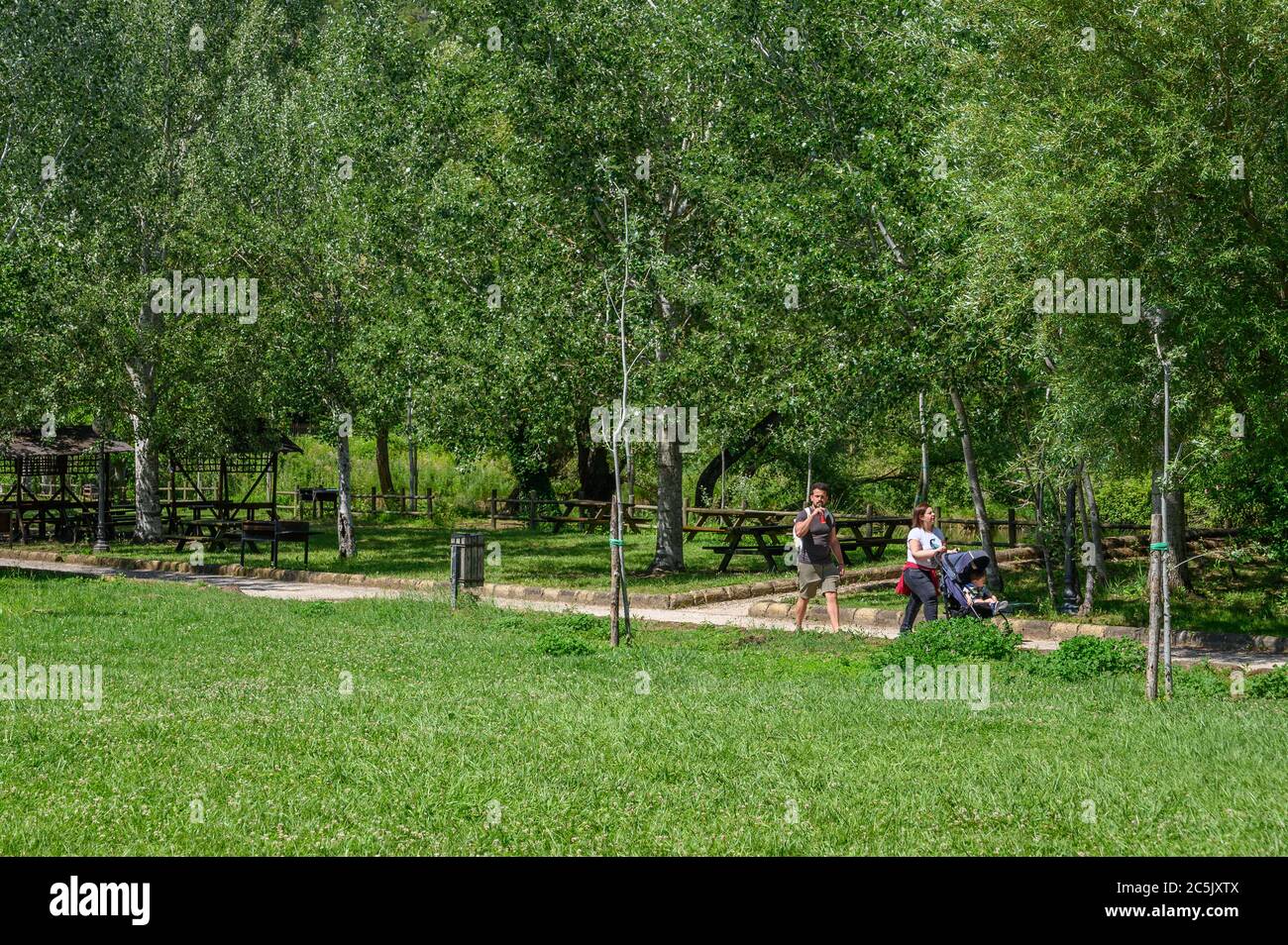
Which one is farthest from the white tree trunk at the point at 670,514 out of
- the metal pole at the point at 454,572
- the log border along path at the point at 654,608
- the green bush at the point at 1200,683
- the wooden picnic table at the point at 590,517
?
the green bush at the point at 1200,683

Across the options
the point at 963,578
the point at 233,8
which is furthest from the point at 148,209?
the point at 963,578

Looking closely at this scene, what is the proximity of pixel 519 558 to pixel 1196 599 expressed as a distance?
13860mm

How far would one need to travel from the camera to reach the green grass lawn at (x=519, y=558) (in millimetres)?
22891

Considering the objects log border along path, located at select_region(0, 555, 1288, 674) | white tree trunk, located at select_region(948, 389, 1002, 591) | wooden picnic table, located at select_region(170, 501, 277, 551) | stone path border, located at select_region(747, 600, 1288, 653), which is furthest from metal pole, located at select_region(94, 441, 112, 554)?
white tree trunk, located at select_region(948, 389, 1002, 591)

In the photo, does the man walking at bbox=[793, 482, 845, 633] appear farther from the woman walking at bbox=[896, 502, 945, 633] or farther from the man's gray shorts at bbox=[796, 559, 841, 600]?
the woman walking at bbox=[896, 502, 945, 633]

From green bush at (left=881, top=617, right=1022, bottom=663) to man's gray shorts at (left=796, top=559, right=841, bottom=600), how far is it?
2010mm

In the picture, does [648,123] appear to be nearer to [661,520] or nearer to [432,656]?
[661,520]

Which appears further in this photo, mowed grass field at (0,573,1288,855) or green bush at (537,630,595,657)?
green bush at (537,630,595,657)

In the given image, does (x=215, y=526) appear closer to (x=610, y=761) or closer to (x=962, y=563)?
(x=962, y=563)

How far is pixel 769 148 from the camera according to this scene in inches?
814

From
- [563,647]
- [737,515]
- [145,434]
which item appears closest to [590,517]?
[737,515]

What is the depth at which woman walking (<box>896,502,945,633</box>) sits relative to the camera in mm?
14914

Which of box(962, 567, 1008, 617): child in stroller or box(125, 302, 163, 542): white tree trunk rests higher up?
box(125, 302, 163, 542): white tree trunk

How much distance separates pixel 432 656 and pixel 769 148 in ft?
35.9
